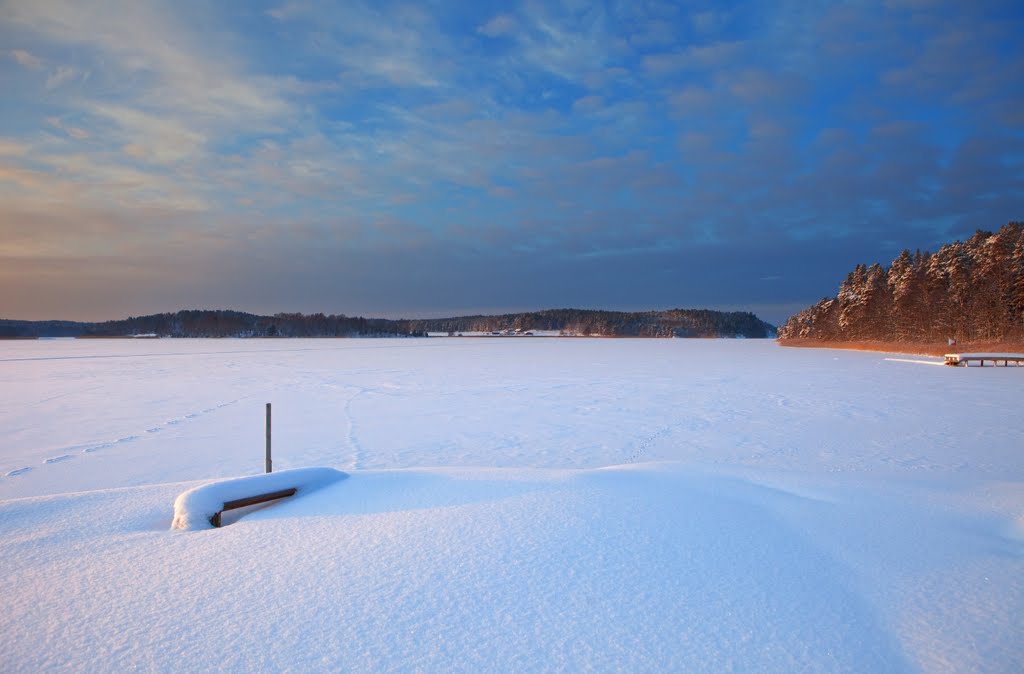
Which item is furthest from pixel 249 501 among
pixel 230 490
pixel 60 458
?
pixel 60 458

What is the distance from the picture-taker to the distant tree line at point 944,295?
47625 mm

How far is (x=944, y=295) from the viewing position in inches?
2210

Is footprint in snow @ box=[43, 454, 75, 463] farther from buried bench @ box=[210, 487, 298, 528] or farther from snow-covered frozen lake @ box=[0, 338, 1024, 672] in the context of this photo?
buried bench @ box=[210, 487, 298, 528]

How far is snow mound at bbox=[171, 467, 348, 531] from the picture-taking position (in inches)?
168

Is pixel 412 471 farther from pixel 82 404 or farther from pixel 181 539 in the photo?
pixel 82 404

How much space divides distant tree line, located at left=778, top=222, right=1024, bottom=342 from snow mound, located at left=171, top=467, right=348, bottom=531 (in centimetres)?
5804

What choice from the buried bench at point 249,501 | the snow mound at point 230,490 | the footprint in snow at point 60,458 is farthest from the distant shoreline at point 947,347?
the footprint in snow at point 60,458

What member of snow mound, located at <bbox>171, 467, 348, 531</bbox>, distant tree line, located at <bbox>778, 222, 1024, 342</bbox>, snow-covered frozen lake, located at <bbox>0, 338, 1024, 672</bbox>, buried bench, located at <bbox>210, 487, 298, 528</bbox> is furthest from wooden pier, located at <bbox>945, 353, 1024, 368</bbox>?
buried bench, located at <bbox>210, 487, 298, 528</bbox>

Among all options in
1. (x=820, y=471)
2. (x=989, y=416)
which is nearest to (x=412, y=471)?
(x=820, y=471)

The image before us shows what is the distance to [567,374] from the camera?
25.2 m

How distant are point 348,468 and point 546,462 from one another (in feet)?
9.59

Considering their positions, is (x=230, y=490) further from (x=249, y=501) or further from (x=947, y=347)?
(x=947, y=347)

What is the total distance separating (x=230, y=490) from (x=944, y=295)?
70144mm

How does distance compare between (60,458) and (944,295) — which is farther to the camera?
(944,295)
